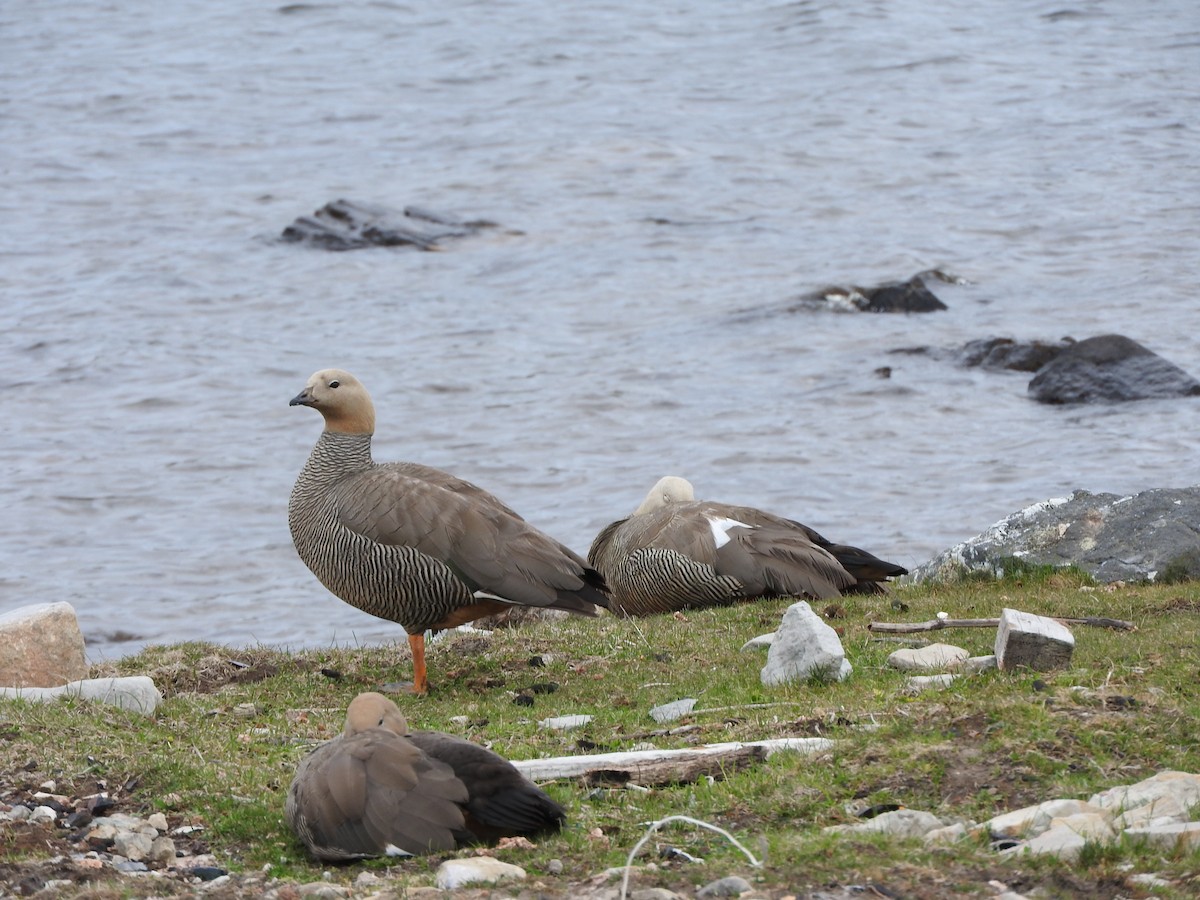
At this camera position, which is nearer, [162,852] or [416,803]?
[416,803]

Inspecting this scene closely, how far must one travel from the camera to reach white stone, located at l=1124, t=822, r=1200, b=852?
5320mm

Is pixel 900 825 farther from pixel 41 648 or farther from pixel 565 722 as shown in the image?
pixel 41 648

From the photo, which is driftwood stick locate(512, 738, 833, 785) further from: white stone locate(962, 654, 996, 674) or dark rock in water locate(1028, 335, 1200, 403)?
dark rock in water locate(1028, 335, 1200, 403)

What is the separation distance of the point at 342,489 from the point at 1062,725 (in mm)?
5224

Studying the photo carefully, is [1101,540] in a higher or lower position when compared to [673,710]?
lower

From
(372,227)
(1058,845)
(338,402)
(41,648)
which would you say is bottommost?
(372,227)

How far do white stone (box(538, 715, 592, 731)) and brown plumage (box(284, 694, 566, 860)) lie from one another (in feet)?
6.10

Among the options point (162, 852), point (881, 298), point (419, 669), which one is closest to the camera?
point (162, 852)

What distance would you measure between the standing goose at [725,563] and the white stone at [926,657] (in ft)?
10.2

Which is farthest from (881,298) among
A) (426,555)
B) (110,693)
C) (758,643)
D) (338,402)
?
(110,693)

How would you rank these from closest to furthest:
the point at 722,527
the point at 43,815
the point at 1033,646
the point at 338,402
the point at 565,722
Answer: the point at 43,815, the point at 1033,646, the point at 565,722, the point at 338,402, the point at 722,527

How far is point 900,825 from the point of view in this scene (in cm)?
580

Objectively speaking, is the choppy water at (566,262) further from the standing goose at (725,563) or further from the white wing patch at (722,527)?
the white wing patch at (722,527)

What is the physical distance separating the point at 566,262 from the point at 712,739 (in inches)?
960
